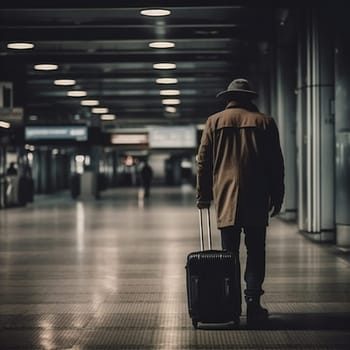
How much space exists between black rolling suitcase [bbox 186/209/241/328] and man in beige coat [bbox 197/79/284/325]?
24 cm

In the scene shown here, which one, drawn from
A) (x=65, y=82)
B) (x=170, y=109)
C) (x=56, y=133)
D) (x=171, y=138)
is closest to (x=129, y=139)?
(x=171, y=138)

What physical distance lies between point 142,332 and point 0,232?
10619 millimetres

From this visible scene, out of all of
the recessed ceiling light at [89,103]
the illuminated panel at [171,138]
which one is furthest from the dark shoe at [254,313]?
the illuminated panel at [171,138]

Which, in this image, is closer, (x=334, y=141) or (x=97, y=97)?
(x=334, y=141)

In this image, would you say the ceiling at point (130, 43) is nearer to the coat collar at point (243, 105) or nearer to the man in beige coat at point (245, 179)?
the coat collar at point (243, 105)

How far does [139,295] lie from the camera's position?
7.92m

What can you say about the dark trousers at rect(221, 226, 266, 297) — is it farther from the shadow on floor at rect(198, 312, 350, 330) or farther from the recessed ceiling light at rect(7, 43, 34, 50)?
the recessed ceiling light at rect(7, 43, 34, 50)

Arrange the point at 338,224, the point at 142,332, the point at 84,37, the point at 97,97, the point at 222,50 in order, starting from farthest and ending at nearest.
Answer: the point at 97,97 < the point at 222,50 < the point at 84,37 < the point at 338,224 < the point at 142,332

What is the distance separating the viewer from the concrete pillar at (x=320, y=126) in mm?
13297

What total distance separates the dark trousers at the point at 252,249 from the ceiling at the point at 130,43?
5.38 m

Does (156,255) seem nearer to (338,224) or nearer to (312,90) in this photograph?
(338,224)

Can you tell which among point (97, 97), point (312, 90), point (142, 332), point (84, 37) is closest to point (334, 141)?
point (312, 90)

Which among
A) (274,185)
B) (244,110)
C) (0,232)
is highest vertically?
(244,110)

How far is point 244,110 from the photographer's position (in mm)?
6445
